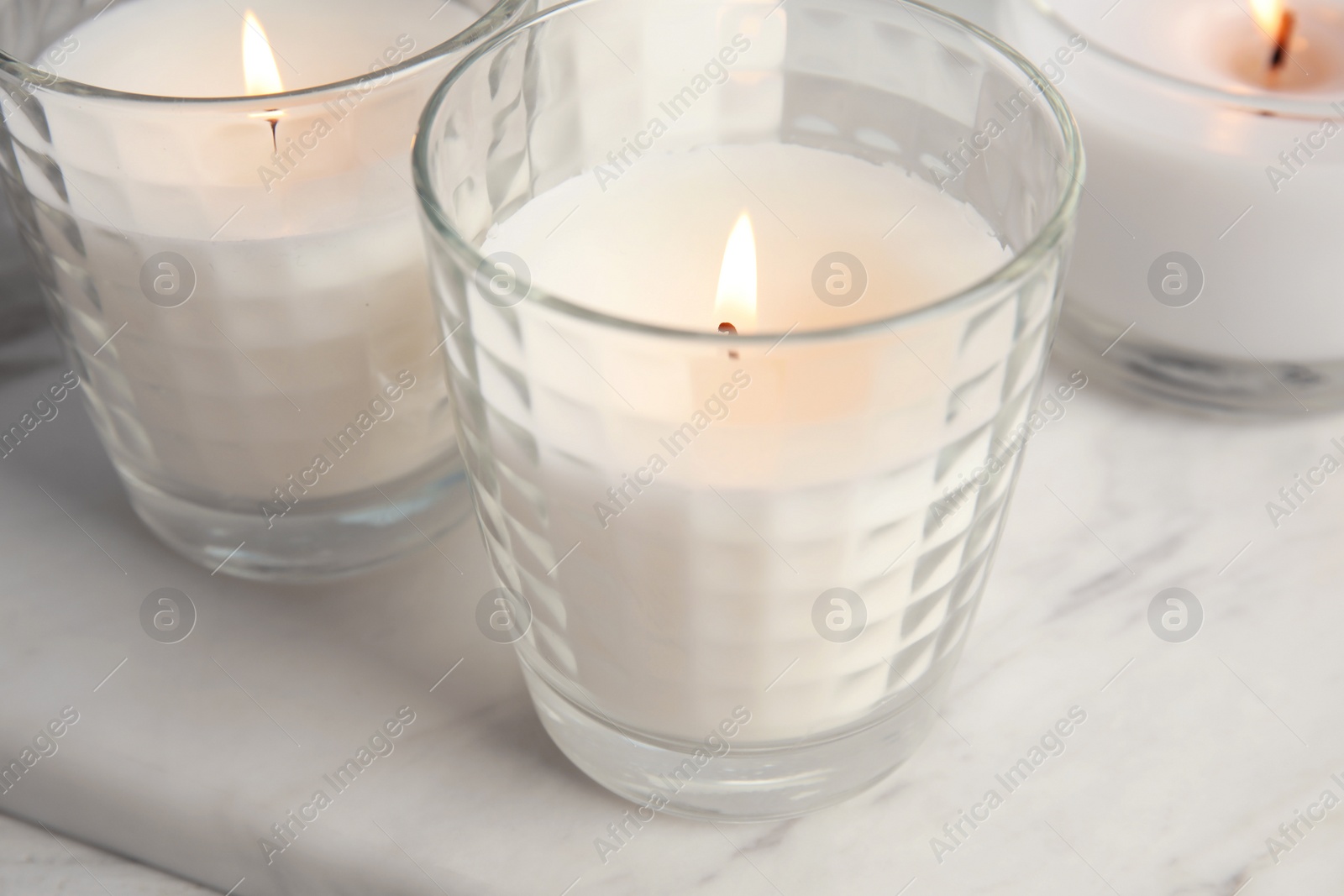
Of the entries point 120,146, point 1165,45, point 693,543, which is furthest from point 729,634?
point 1165,45

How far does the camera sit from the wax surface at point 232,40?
58 centimetres

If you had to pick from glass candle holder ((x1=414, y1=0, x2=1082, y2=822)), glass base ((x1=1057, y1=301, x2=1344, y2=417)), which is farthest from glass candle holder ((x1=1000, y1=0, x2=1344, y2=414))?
glass candle holder ((x1=414, y1=0, x2=1082, y2=822))

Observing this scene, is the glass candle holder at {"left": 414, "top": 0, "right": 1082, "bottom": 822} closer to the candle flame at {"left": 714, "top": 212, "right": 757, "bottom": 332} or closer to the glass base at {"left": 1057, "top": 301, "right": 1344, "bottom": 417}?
the candle flame at {"left": 714, "top": 212, "right": 757, "bottom": 332}

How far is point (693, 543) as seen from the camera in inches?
16.0

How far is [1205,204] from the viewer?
0.61m

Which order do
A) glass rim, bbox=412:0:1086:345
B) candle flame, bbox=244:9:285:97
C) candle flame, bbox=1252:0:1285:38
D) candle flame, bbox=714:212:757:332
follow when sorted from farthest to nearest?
candle flame, bbox=1252:0:1285:38, candle flame, bbox=244:9:285:97, candle flame, bbox=714:212:757:332, glass rim, bbox=412:0:1086:345

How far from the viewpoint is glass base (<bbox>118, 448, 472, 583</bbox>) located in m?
0.59

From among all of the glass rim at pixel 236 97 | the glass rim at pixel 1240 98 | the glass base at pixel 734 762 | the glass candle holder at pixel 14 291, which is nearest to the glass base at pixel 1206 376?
the glass rim at pixel 1240 98

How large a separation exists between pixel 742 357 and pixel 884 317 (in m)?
0.08

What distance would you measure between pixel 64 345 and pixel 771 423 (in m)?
0.34

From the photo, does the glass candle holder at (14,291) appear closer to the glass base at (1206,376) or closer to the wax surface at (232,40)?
the wax surface at (232,40)

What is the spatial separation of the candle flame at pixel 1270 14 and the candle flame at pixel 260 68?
18.1 inches

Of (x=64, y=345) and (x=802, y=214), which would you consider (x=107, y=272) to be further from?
(x=802, y=214)

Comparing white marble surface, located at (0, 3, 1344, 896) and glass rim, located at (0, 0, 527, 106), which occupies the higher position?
glass rim, located at (0, 0, 527, 106)
